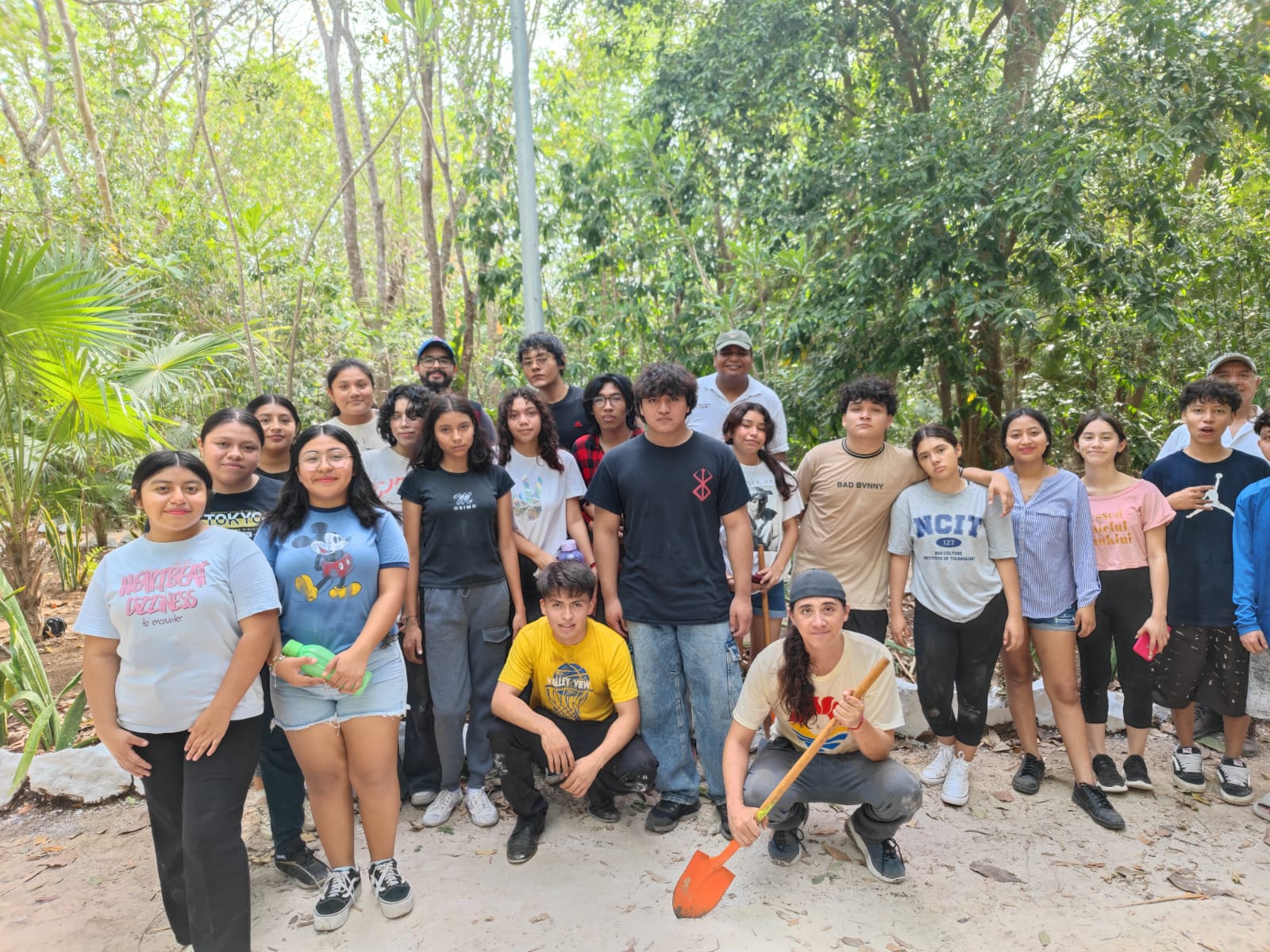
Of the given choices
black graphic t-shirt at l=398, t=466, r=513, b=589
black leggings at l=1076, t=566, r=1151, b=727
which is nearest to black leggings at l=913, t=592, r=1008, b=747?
black leggings at l=1076, t=566, r=1151, b=727

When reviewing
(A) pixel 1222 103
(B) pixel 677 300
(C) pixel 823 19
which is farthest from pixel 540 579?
(C) pixel 823 19

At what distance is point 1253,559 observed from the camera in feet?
11.0

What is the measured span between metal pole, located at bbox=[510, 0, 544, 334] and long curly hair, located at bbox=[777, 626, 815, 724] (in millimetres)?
2898

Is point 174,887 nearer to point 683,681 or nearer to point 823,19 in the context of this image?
point 683,681

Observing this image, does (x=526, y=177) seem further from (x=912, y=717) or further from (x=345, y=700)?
(x=912, y=717)

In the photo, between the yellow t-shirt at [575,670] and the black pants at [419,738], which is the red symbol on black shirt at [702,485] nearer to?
the yellow t-shirt at [575,670]

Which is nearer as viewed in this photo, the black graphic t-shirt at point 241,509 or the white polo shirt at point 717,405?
the black graphic t-shirt at point 241,509

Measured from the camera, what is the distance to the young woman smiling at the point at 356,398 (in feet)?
12.4

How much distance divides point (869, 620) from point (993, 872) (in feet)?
3.53

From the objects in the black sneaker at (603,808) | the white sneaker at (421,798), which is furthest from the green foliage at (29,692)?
the black sneaker at (603,808)

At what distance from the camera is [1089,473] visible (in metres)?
3.73

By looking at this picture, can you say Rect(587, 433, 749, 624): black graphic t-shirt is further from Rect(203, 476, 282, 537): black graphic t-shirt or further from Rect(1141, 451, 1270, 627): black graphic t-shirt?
Rect(1141, 451, 1270, 627): black graphic t-shirt

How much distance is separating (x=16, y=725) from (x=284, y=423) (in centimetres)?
276

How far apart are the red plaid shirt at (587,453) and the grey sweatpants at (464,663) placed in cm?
80
